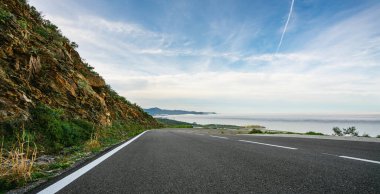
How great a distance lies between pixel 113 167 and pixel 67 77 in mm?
11072

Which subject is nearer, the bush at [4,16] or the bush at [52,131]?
the bush at [52,131]

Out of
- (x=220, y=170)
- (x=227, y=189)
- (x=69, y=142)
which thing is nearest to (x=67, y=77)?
(x=69, y=142)

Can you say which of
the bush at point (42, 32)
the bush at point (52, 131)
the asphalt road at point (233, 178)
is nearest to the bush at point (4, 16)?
the bush at point (42, 32)

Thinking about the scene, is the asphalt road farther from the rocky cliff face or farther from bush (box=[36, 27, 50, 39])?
bush (box=[36, 27, 50, 39])

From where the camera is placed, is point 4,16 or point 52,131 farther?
point 4,16

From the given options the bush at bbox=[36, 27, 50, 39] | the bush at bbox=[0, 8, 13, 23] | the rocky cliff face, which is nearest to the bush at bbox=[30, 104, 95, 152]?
the rocky cliff face

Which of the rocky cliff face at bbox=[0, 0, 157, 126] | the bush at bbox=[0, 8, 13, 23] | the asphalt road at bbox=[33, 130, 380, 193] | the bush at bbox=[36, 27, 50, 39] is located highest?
the bush at bbox=[36, 27, 50, 39]

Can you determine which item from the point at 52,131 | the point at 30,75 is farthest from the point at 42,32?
the point at 52,131

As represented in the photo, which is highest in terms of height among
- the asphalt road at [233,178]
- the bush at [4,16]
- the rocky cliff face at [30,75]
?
the bush at [4,16]

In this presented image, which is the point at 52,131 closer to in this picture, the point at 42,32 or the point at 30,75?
the point at 30,75

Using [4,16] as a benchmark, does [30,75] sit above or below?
below

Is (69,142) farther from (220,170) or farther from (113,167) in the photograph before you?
(220,170)

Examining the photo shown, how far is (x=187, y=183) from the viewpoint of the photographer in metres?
3.30

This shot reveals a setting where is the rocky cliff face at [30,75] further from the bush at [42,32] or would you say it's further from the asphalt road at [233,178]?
the asphalt road at [233,178]
